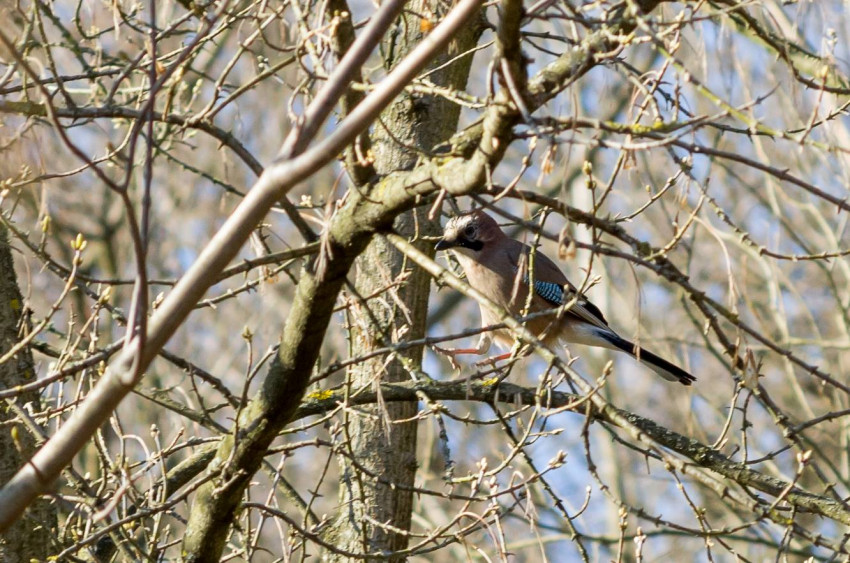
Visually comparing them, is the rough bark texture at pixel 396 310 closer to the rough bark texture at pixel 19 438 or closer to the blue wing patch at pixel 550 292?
the rough bark texture at pixel 19 438

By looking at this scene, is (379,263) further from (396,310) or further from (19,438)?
(19,438)

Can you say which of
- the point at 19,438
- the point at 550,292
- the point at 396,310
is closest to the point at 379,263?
the point at 396,310

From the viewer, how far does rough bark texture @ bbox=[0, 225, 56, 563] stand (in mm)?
3916

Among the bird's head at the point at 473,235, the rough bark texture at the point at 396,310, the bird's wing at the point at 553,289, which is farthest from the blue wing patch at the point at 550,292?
the rough bark texture at the point at 396,310

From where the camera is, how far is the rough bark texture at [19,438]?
3.92 meters

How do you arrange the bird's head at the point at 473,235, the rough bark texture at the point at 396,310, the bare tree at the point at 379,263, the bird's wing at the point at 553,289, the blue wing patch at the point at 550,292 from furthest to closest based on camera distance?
the blue wing patch at the point at 550,292 → the bird's wing at the point at 553,289 → the bird's head at the point at 473,235 → the rough bark texture at the point at 396,310 → the bare tree at the point at 379,263

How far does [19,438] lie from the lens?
396 centimetres

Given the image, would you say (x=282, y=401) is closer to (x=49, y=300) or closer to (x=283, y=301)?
(x=49, y=300)

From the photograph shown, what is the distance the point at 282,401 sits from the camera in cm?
312

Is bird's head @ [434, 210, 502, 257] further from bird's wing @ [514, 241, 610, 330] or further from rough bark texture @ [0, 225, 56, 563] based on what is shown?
rough bark texture @ [0, 225, 56, 563]

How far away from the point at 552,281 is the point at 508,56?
410 centimetres

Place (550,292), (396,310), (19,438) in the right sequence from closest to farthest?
(19,438) → (396,310) → (550,292)

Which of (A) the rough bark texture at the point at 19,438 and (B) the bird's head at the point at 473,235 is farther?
(B) the bird's head at the point at 473,235

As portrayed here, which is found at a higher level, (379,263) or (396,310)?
(396,310)
